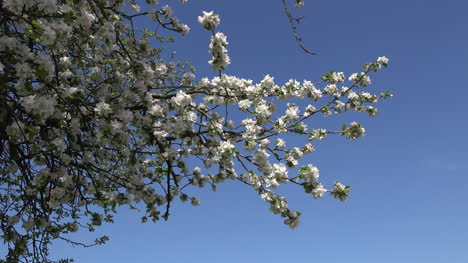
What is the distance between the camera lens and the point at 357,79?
28.0ft

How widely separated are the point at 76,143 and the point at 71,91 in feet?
5.07

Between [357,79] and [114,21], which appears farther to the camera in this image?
[357,79]

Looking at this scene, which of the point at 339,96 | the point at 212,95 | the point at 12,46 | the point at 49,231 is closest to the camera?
the point at 12,46

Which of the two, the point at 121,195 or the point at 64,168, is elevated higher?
the point at 64,168

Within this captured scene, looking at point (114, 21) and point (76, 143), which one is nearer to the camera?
point (76, 143)

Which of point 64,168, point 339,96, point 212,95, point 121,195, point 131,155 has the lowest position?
point 121,195

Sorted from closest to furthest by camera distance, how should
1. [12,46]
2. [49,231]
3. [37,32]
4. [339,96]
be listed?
[37,32], [12,46], [49,231], [339,96]

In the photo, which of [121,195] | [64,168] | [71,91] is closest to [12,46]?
[71,91]

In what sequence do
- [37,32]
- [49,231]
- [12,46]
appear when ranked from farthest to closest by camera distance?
[49,231] < [12,46] < [37,32]

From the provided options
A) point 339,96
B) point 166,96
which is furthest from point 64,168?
point 339,96

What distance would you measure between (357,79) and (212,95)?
11.1ft

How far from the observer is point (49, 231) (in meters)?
7.09

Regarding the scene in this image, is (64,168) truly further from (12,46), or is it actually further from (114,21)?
(114,21)

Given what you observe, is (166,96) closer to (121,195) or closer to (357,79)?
(121,195)
